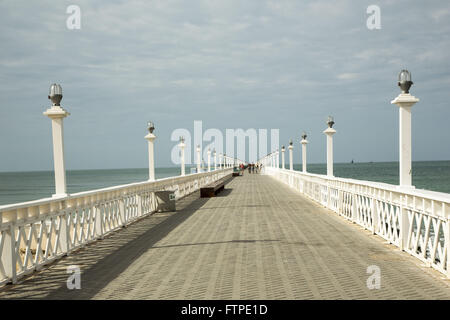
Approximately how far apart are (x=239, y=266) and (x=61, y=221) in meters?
3.47

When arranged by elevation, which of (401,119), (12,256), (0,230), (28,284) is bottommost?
(28,284)

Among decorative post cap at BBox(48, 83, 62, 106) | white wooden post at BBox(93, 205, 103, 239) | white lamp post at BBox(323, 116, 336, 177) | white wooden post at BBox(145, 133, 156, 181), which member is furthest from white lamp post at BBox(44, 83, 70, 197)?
white lamp post at BBox(323, 116, 336, 177)

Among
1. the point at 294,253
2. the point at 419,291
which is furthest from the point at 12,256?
the point at 419,291

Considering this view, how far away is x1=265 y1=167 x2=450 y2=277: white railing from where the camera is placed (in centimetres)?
601

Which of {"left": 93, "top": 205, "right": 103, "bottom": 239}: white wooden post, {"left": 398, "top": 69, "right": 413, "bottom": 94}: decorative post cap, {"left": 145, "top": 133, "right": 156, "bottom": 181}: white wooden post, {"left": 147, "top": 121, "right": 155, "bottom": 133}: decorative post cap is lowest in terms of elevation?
{"left": 93, "top": 205, "right": 103, "bottom": 239}: white wooden post

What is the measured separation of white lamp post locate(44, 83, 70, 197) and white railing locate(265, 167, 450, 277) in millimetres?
6373

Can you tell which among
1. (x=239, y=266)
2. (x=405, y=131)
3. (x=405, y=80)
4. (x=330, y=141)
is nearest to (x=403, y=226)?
(x=405, y=131)

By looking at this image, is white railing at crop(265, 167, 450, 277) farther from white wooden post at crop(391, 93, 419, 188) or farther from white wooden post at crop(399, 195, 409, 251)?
white wooden post at crop(391, 93, 419, 188)

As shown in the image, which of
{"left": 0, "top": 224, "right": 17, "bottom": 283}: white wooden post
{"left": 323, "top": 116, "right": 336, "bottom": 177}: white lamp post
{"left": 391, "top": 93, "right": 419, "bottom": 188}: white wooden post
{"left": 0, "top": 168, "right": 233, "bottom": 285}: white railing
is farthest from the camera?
{"left": 323, "top": 116, "right": 336, "bottom": 177}: white lamp post

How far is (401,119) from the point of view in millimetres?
8219
